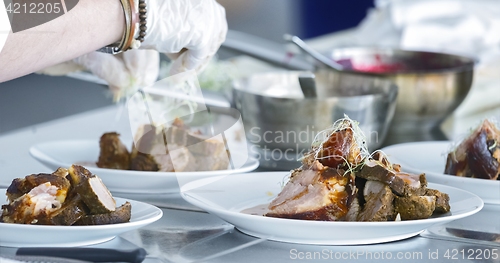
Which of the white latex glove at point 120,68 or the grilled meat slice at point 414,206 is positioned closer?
the grilled meat slice at point 414,206

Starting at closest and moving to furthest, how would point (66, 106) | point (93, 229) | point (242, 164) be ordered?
point (93, 229) → point (242, 164) → point (66, 106)

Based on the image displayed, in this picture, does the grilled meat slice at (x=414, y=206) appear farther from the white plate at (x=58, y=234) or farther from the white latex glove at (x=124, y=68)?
the white latex glove at (x=124, y=68)

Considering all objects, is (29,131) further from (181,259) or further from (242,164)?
(181,259)

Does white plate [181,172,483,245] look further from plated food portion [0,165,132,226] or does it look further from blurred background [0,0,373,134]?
blurred background [0,0,373,134]

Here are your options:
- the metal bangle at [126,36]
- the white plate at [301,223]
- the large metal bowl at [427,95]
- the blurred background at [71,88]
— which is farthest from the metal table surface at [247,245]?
the blurred background at [71,88]

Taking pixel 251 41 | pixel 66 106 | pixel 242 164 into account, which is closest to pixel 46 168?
pixel 242 164

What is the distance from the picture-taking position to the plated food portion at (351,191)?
1062 mm

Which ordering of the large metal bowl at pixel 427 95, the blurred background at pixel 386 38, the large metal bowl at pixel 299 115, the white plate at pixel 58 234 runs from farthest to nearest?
the blurred background at pixel 386 38
the large metal bowl at pixel 427 95
the large metal bowl at pixel 299 115
the white plate at pixel 58 234

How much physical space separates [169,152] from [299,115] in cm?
35

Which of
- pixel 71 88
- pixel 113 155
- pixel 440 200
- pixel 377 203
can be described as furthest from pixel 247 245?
pixel 71 88

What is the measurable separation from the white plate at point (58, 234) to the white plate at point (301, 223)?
0.15 meters

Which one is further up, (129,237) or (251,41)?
(251,41)

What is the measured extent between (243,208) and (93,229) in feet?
1.02

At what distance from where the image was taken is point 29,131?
184 cm
